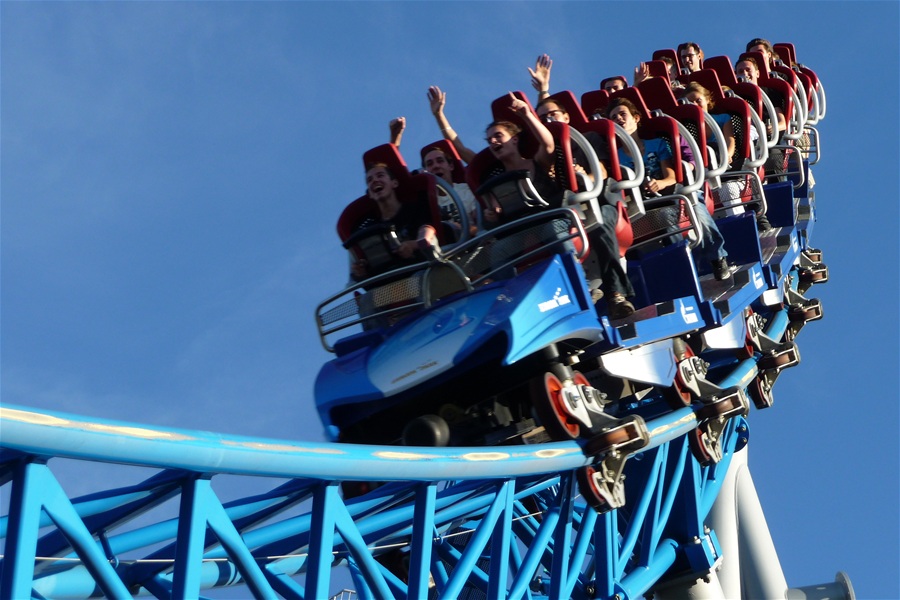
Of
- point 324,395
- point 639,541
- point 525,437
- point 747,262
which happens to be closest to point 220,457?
point 324,395

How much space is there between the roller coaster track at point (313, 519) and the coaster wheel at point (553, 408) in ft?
0.42

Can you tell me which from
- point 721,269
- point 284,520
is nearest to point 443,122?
point 721,269

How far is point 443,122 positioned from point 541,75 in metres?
0.71

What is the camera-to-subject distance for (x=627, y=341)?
26.7 ft

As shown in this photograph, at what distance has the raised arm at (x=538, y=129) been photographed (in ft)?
24.9

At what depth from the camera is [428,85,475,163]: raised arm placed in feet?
31.3

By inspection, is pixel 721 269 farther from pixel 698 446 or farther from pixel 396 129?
pixel 396 129

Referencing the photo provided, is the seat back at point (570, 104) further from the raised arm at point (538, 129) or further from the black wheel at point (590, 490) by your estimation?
the black wheel at point (590, 490)

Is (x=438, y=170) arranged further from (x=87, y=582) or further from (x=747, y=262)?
(x=87, y=582)

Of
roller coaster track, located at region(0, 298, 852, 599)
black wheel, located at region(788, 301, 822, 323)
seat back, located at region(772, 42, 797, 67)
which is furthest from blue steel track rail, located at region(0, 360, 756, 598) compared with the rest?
seat back, located at region(772, 42, 797, 67)

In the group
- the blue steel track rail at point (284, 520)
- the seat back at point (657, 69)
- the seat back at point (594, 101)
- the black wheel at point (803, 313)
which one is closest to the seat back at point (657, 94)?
the seat back at point (594, 101)

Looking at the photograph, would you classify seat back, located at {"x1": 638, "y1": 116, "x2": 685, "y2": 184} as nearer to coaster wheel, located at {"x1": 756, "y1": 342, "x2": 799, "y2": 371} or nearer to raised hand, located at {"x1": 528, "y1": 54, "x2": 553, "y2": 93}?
raised hand, located at {"x1": 528, "y1": 54, "x2": 553, "y2": 93}

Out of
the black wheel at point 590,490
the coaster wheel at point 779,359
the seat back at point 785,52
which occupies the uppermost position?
the seat back at point 785,52

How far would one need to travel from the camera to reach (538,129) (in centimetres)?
762
